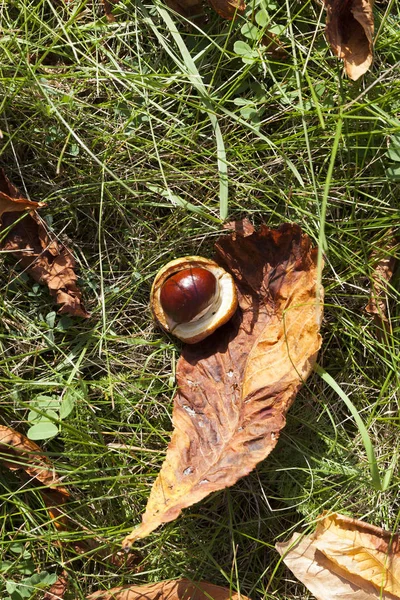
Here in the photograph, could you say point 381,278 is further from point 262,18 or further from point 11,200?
point 11,200

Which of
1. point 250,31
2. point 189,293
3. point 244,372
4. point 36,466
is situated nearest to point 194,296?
point 189,293

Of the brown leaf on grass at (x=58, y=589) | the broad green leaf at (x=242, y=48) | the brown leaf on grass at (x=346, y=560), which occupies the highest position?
the broad green leaf at (x=242, y=48)

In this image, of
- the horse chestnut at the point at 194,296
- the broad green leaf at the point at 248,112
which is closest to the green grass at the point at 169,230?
the broad green leaf at the point at 248,112

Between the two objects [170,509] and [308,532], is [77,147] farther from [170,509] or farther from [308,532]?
[308,532]

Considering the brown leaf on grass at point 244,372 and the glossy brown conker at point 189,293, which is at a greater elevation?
the glossy brown conker at point 189,293

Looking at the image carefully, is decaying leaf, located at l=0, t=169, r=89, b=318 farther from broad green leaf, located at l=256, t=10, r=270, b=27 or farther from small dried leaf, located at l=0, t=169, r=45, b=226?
broad green leaf, located at l=256, t=10, r=270, b=27

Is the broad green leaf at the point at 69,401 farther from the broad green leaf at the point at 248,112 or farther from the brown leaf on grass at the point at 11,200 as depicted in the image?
the broad green leaf at the point at 248,112

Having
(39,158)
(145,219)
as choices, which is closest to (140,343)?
(145,219)
